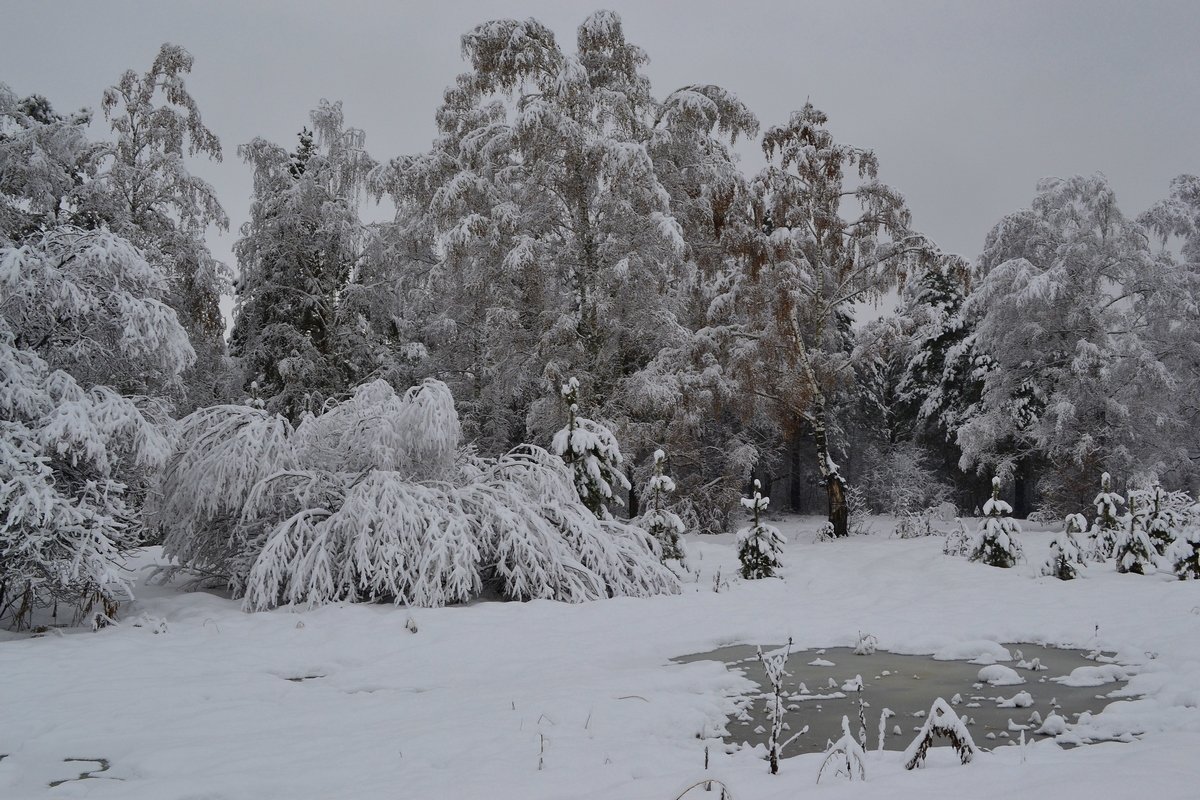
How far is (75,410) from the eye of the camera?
20.8 feet

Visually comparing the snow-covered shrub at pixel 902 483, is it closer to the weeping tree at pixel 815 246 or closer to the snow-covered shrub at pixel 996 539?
the weeping tree at pixel 815 246

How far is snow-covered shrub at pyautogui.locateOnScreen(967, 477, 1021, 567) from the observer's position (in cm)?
966

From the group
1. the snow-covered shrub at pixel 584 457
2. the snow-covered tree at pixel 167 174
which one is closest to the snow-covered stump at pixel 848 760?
the snow-covered shrub at pixel 584 457

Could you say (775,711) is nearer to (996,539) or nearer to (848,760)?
(848,760)

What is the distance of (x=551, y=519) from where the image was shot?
8.73 meters

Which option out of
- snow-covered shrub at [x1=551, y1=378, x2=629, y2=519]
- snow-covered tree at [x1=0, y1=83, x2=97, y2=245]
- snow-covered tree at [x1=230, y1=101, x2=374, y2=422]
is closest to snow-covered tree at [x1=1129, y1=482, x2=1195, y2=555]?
snow-covered shrub at [x1=551, y1=378, x2=629, y2=519]

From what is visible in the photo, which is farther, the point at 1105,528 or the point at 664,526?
the point at 664,526

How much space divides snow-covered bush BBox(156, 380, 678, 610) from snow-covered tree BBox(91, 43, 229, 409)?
697cm

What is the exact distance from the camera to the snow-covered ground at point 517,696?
10.0ft

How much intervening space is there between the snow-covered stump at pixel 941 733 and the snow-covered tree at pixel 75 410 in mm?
5911

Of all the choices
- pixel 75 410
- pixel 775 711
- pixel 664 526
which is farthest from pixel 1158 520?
pixel 75 410

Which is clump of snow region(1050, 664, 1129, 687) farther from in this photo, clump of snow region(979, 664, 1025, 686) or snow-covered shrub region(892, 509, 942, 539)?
snow-covered shrub region(892, 509, 942, 539)

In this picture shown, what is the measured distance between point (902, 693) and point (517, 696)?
2289 mm

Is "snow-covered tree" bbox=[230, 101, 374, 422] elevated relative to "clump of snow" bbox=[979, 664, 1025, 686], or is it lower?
elevated
